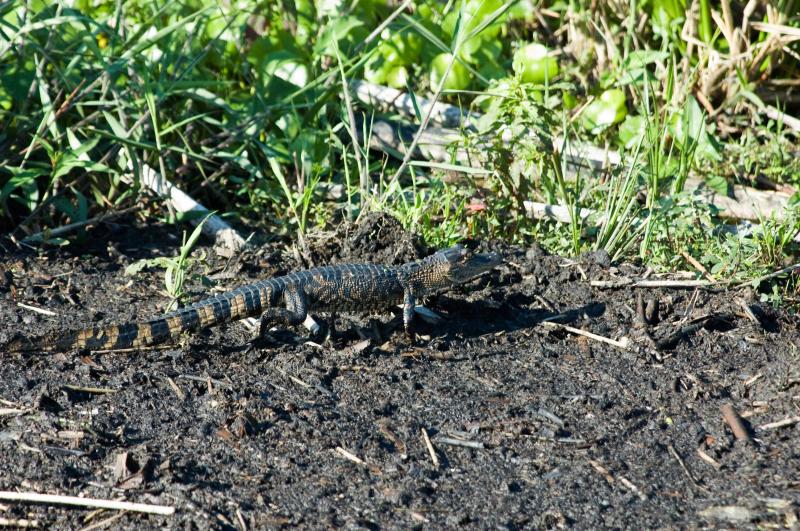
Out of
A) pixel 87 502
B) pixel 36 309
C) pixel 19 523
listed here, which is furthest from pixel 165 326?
pixel 19 523

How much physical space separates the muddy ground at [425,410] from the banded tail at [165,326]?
6 cm

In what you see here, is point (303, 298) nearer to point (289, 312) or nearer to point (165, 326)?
point (289, 312)

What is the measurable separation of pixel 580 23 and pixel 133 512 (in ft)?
18.5

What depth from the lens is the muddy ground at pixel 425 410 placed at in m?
3.23

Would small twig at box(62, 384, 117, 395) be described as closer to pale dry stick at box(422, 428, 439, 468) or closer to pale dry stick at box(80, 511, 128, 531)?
pale dry stick at box(80, 511, 128, 531)

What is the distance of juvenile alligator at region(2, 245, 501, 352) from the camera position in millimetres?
4121

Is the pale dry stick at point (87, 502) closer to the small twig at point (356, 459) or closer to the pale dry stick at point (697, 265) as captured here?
the small twig at point (356, 459)

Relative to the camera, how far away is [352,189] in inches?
215

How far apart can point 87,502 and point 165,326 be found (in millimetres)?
1221

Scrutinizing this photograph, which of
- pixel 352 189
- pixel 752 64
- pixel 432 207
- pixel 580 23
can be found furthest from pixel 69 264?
pixel 752 64

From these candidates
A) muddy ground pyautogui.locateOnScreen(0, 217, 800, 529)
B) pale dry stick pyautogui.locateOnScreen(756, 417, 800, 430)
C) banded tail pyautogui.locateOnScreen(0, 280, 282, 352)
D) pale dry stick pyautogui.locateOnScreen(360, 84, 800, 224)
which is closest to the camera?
muddy ground pyautogui.locateOnScreen(0, 217, 800, 529)

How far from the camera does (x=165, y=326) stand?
4215mm

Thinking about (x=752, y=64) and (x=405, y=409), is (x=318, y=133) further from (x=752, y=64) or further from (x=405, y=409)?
(x=752, y=64)

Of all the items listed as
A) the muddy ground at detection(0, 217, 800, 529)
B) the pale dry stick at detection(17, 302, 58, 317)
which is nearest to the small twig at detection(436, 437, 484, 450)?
the muddy ground at detection(0, 217, 800, 529)
